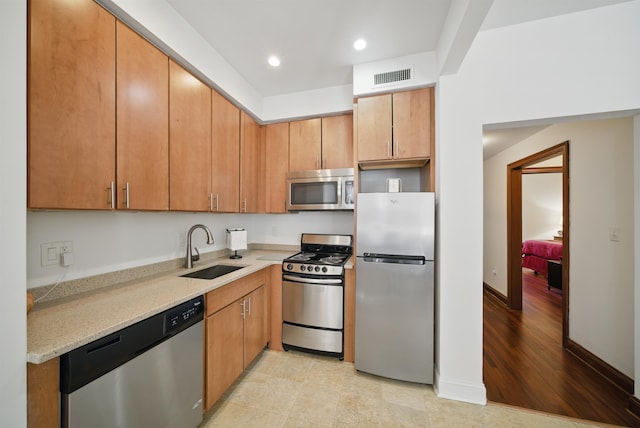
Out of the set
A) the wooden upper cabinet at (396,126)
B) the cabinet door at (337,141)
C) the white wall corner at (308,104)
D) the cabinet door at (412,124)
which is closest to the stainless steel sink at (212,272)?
the cabinet door at (337,141)

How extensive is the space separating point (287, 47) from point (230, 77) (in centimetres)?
61

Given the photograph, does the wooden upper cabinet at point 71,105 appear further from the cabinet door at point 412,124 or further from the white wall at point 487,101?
the white wall at point 487,101

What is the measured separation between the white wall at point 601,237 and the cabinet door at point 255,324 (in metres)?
2.98

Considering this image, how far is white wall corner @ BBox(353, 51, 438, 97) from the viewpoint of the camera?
1.93 m

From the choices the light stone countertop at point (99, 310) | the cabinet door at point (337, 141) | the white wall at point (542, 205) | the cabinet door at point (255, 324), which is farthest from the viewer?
the white wall at point (542, 205)

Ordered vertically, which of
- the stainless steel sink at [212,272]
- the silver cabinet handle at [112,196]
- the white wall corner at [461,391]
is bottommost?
the white wall corner at [461,391]

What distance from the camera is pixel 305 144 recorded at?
260 centimetres

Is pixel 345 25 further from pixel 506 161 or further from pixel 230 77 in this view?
pixel 506 161

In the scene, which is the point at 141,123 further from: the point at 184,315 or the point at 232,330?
the point at 232,330

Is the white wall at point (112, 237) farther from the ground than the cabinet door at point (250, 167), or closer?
closer

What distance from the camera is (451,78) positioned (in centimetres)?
179

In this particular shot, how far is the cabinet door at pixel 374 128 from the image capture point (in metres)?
2.07

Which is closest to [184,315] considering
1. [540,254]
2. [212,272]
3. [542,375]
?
[212,272]
